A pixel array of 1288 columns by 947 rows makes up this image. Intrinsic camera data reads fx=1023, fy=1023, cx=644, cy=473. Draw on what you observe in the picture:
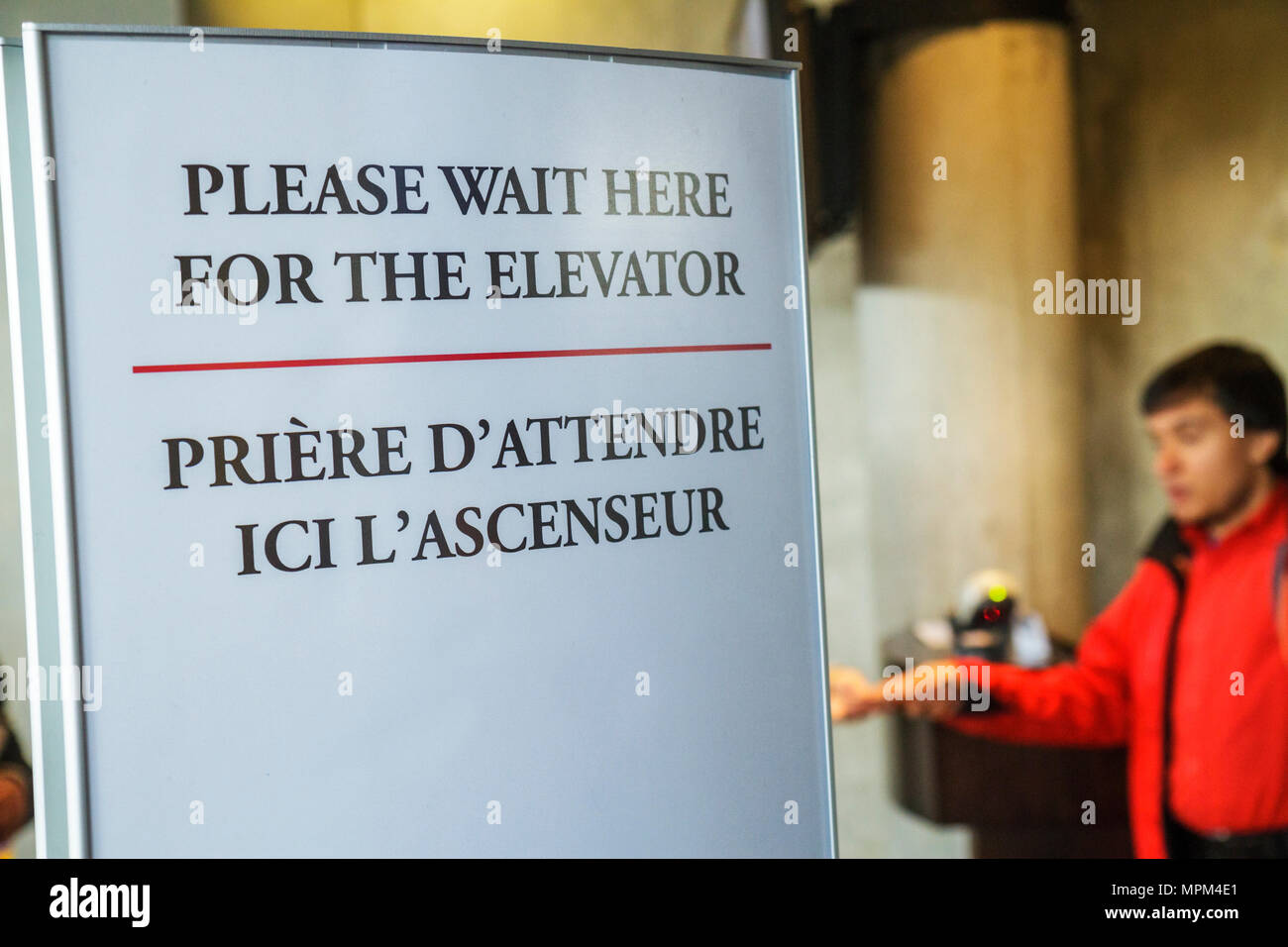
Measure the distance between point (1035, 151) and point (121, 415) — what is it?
2.79 metres

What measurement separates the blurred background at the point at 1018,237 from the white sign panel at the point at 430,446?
78.1 inches

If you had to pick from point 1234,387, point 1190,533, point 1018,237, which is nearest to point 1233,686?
point 1190,533

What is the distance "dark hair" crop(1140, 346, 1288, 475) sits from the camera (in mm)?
2465

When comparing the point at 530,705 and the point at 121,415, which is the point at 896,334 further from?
the point at 121,415

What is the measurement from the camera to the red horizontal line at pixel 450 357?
1.12 m

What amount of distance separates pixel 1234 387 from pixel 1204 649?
64 cm

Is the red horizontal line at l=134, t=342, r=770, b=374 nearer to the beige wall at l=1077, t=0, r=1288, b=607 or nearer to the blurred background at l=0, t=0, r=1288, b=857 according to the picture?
the blurred background at l=0, t=0, r=1288, b=857

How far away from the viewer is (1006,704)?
107 inches

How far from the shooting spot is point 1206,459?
250 cm

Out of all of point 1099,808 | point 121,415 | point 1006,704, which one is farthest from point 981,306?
point 121,415

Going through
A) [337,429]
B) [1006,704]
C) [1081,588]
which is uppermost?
[337,429]

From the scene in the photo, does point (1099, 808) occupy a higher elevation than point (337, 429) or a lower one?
lower
